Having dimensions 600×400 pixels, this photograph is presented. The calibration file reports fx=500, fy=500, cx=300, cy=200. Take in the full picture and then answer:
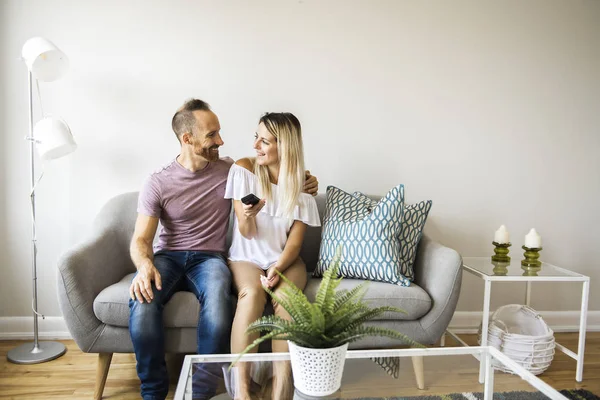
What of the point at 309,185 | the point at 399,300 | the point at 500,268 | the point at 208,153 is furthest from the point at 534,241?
the point at 208,153

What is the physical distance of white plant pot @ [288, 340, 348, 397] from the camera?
1193 millimetres

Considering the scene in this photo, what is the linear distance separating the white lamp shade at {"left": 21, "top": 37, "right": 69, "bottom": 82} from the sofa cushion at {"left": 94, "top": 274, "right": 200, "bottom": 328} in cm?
103

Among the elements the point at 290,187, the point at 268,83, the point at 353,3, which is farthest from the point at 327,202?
the point at 353,3

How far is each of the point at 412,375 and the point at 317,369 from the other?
0.29m

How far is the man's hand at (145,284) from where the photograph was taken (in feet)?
5.92

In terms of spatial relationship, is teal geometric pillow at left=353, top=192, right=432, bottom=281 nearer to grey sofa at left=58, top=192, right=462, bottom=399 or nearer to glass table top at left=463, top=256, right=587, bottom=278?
grey sofa at left=58, top=192, right=462, bottom=399

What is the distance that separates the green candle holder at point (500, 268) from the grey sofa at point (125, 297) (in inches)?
13.5

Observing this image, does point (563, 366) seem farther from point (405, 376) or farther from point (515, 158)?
point (405, 376)

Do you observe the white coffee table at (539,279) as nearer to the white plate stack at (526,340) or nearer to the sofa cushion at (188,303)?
the white plate stack at (526,340)

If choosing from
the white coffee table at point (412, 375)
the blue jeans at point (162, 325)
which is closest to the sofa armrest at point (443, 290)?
the white coffee table at point (412, 375)

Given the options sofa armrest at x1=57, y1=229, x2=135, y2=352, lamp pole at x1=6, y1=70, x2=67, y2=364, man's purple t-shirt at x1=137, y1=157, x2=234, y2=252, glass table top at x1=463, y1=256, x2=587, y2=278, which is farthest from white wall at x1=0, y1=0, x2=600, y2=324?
sofa armrest at x1=57, y1=229, x2=135, y2=352

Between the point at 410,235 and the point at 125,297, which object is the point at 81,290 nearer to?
the point at 125,297

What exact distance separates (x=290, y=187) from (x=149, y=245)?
630mm

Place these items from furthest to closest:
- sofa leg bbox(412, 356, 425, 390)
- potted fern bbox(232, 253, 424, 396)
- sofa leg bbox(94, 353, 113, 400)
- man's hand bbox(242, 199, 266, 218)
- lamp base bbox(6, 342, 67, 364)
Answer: lamp base bbox(6, 342, 67, 364) < man's hand bbox(242, 199, 266, 218) < sofa leg bbox(94, 353, 113, 400) < sofa leg bbox(412, 356, 425, 390) < potted fern bbox(232, 253, 424, 396)
